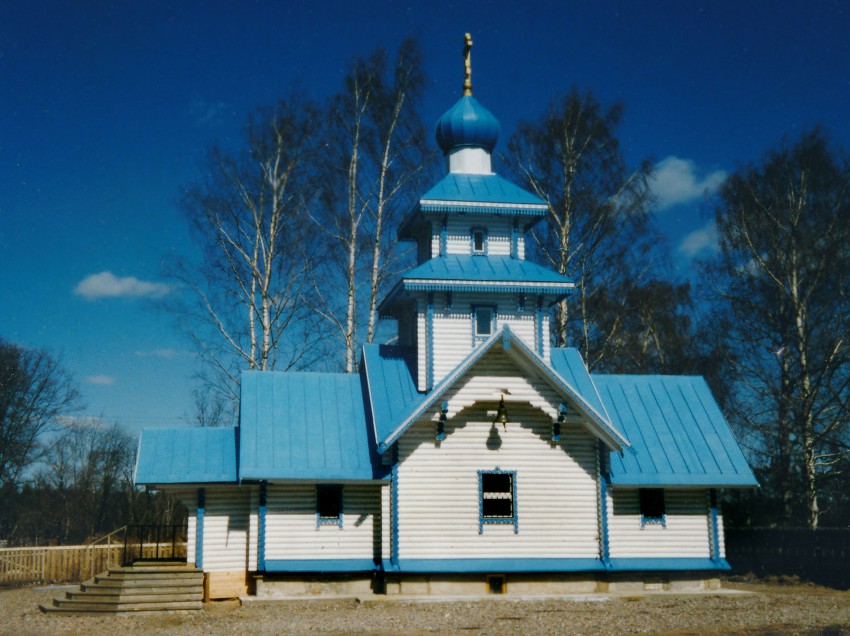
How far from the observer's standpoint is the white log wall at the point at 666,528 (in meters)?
20.5

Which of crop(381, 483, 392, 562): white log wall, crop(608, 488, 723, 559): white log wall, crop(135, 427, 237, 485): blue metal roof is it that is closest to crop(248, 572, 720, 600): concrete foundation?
crop(381, 483, 392, 562): white log wall

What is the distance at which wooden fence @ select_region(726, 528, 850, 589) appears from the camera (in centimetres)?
2311

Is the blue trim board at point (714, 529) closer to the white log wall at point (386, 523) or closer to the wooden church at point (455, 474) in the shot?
the wooden church at point (455, 474)

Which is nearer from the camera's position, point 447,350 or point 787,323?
point 447,350

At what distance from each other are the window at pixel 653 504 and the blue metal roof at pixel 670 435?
1.99ft

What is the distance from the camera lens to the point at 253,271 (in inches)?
1030

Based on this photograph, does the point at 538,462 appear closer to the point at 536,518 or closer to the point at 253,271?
the point at 536,518

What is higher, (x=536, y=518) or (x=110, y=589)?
(x=536, y=518)

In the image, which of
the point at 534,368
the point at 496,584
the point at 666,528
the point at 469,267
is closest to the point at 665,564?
the point at 666,528

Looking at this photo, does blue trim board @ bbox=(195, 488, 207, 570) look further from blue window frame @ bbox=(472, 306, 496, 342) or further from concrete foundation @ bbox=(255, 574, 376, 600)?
blue window frame @ bbox=(472, 306, 496, 342)

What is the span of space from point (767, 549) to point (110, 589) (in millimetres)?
16970

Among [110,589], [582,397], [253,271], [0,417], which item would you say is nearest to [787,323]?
[582,397]

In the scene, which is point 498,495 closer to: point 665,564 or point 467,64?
point 665,564

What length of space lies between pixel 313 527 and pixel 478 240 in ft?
25.6
